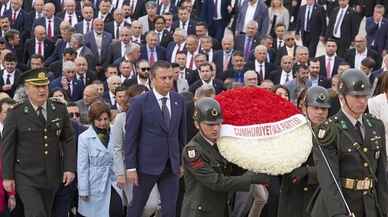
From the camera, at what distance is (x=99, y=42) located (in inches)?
690

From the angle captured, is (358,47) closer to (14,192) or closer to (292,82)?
(292,82)

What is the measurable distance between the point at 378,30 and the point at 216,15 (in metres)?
3.56

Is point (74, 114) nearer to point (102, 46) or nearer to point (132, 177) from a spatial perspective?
point (132, 177)

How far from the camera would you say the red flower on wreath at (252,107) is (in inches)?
300

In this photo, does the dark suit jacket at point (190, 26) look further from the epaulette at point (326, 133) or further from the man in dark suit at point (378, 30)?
the epaulette at point (326, 133)

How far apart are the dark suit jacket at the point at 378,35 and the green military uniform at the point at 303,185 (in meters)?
9.47

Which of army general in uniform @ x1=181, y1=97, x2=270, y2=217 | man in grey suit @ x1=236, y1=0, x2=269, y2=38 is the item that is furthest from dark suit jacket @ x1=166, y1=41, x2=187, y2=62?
army general in uniform @ x1=181, y1=97, x2=270, y2=217

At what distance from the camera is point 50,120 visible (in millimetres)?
9648

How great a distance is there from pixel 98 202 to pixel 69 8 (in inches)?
349

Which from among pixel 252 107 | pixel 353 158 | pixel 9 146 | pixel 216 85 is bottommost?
pixel 216 85

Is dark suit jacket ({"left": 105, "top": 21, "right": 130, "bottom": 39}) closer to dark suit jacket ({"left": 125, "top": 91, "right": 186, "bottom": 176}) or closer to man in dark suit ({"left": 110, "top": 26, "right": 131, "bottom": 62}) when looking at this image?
man in dark suit ({"left": 110, "top": 26, "right": 131, "bottom": 62})

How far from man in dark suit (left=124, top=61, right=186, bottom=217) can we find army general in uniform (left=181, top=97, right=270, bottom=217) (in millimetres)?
2219

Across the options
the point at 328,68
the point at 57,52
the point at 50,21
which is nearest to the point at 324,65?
the point at 328,68

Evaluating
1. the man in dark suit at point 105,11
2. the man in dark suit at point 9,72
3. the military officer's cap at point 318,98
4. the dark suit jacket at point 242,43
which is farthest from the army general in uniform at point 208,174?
the man in dark suit at point 105,11
